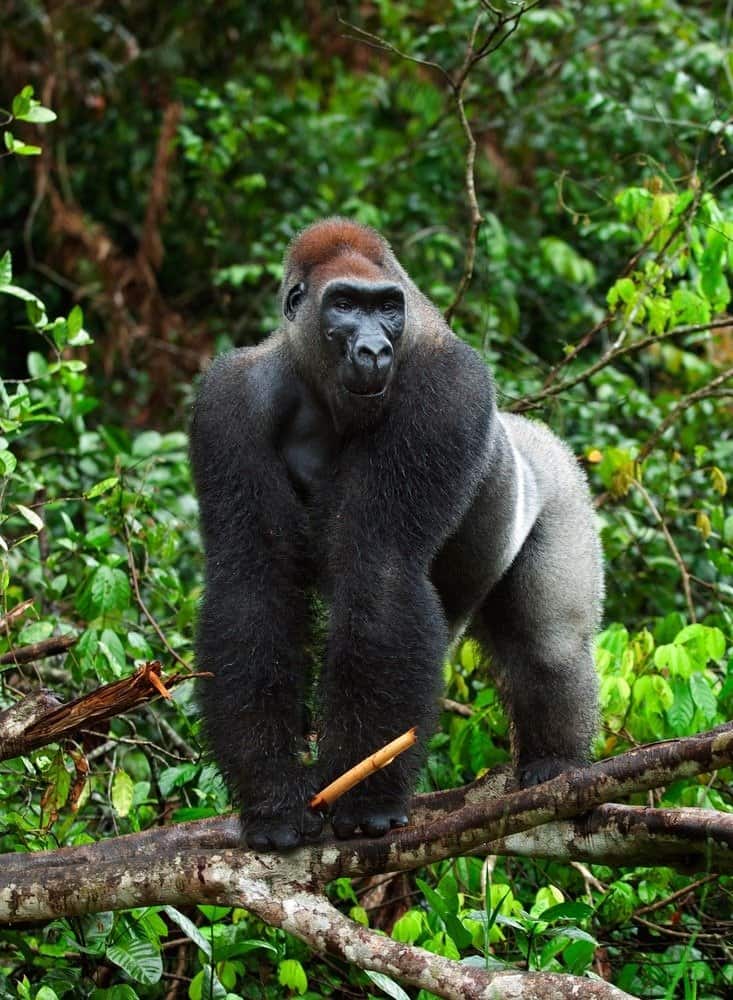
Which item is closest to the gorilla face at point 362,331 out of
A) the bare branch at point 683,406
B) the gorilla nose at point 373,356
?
the gorilla nose at point 373,356

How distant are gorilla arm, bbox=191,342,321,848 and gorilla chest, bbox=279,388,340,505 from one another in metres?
0.07

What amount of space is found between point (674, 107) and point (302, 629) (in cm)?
564

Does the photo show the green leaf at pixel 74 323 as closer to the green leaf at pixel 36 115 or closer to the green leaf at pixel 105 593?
the green leaf at pixel 36 115

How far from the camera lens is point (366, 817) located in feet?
10.6

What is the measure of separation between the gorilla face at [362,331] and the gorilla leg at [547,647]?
3.47 ft

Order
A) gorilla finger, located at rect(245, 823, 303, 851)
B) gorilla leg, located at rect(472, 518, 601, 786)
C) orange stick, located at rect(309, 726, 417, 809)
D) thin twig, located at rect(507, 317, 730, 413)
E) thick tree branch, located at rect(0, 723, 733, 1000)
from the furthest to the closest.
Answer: thin twig, located at rect(507, 317, 730, 413) → gorilla leg, located at rect(472, 518, 601, 786) → gorilla finger, located at rect(245, 823, 303, 851) → orange stick, located at rect(309, 726, 417, 809) → thick tree branch, located at rect(0, 723, 733, 1000)

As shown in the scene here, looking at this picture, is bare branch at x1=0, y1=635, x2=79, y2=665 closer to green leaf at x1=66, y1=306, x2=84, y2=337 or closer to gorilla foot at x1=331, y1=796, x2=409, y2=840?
gorilla foot at x1=331, y1=796, x2=409, y2=840

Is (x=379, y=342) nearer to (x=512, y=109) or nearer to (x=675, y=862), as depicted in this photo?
(x=675, y=862)

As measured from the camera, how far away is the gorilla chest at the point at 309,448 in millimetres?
3693

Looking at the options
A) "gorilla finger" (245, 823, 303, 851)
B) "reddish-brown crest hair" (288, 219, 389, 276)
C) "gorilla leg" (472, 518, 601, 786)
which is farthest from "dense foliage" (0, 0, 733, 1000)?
"reddish-brown crest hair" (288, 219, 389, 276)

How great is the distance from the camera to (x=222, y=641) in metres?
3.49

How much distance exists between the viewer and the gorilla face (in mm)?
3447

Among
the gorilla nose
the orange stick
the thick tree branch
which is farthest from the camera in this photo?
the gorilla nose

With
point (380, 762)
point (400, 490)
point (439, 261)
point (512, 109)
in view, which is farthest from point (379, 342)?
point (512, 109)
